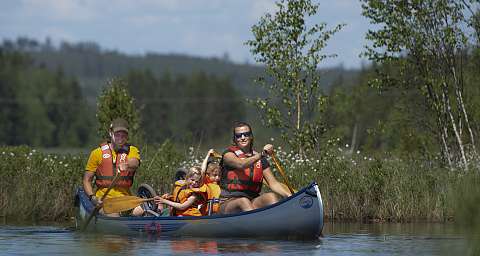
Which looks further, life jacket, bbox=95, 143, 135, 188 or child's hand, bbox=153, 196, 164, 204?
life jacket, bbox=95, 143, 135, 188

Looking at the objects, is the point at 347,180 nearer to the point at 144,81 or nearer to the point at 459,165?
the point at 459,165

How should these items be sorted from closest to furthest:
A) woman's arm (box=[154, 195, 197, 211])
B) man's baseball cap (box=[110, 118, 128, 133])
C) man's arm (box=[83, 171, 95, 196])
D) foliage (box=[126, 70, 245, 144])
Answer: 1. woman's arm (box=[154, 195, 197, 211])
2. man's baseball cap (box=[110, 118, 128, 133])
3. man's arm (box=[83, 171, 95, 196])
4. foliage (box=[126, 70, 245, 144])

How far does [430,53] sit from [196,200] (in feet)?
27.5

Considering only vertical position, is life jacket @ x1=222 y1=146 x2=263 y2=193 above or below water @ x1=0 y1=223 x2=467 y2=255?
above

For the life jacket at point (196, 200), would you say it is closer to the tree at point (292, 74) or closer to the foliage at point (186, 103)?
the tree at point (292, 74)

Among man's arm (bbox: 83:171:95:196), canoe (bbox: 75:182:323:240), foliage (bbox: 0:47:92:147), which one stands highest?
foliage (bbox: 0:47:92:147)

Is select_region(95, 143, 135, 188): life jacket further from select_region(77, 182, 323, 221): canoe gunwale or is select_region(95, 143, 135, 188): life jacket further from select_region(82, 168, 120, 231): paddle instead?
select_region(77, 182, 323, 221): canoe gunwale

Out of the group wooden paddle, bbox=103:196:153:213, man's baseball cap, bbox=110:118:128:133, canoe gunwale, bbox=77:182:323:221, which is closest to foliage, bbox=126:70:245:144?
canoe gunwale, bbox=77:182:323:221

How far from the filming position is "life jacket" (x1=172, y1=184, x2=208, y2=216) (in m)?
16.5

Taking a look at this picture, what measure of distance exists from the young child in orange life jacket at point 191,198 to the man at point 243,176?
0.34 metres

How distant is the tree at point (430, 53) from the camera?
23047mm

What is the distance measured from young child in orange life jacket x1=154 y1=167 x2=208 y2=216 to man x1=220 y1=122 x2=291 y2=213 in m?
0.34

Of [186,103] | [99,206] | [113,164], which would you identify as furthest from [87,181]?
[186,103]

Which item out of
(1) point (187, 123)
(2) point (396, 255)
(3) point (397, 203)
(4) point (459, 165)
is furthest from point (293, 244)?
(1) point (187, 123)
